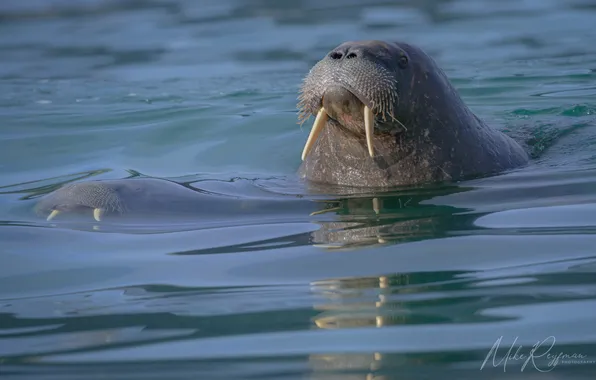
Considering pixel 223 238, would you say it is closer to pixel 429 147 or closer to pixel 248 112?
pixel 429 147

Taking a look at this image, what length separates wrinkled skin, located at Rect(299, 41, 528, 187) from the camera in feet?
18.4

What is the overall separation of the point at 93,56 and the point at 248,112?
4.82 metres

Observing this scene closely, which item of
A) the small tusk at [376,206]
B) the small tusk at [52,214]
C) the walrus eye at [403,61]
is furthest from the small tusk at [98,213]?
the walrus eye at [403,61]

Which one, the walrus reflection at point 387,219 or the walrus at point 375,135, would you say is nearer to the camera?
the walrus reflection at point 387,219

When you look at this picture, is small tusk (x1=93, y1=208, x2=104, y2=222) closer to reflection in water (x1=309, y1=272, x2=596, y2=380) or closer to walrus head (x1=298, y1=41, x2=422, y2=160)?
walrus head (x1=298, y1=41, x2=422, y2=160)

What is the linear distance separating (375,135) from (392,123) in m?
0.14

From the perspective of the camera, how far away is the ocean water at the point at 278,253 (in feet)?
11.3

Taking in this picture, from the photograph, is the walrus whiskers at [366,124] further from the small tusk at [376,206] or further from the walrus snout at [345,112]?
the small tusk at [376,206]

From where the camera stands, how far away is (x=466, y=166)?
6.26 meters

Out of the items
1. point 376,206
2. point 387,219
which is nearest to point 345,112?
point 376,206

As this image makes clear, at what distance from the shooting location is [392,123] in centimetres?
600

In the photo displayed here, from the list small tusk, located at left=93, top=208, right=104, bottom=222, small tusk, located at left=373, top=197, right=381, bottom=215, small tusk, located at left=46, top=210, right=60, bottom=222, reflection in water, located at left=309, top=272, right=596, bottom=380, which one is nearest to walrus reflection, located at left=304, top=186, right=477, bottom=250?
small tusk, located at left=373, top=197, right=381, bottom=215

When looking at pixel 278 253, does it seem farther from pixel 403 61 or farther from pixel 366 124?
pixel 403 61

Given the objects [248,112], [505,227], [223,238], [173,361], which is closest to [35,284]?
[223,238]
